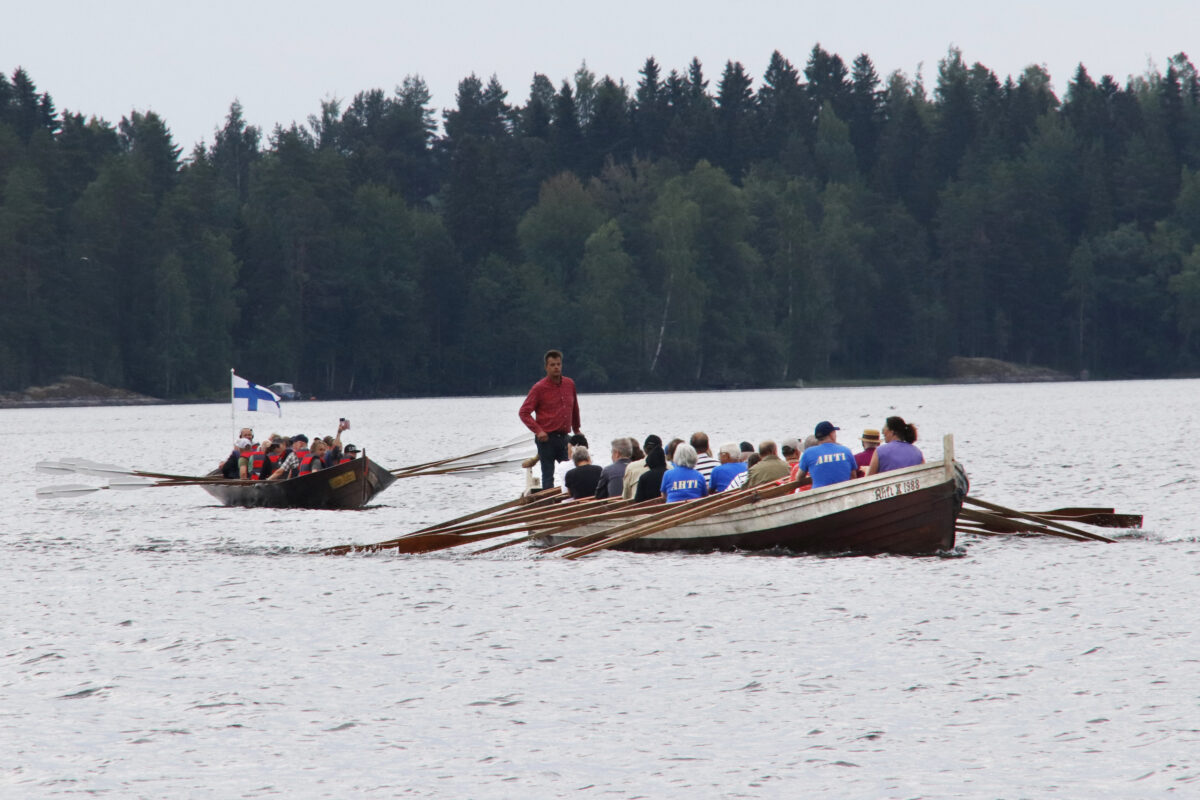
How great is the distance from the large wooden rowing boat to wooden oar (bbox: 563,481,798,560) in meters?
0.12

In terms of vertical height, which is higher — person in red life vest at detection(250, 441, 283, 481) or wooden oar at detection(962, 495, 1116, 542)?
person in red life vest at detection(250, 441, 283, 481)

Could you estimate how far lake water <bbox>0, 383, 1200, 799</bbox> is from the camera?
10.2m

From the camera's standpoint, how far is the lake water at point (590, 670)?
10.2m

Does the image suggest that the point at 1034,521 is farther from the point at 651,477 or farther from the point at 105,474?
the point at 105,474

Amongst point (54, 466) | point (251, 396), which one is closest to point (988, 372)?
point (251, 396)

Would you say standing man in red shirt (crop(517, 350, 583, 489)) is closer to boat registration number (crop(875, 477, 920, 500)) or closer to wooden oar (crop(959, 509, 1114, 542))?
boat registration number (crop(875, 477, 920, 500))

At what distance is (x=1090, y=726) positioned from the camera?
1109cm

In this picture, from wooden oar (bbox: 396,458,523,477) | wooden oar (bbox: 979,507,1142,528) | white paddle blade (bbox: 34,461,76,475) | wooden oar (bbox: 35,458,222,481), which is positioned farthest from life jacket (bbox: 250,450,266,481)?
wooden oar (bbox: 979,507,1142,528)

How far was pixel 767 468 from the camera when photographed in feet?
65.5

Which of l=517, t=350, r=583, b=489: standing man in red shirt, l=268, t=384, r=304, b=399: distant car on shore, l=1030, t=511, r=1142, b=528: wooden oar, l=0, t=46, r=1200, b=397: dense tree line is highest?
l=0, t=46, r=1200, b=397: dense tree line

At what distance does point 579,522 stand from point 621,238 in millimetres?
87693

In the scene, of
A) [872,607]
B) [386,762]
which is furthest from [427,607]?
[386,762]

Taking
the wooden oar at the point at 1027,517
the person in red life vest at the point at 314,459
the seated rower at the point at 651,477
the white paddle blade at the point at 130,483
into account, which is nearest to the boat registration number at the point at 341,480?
the person in red life vest at the point at 314,459

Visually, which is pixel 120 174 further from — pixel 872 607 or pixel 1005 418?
pixel 872 607
